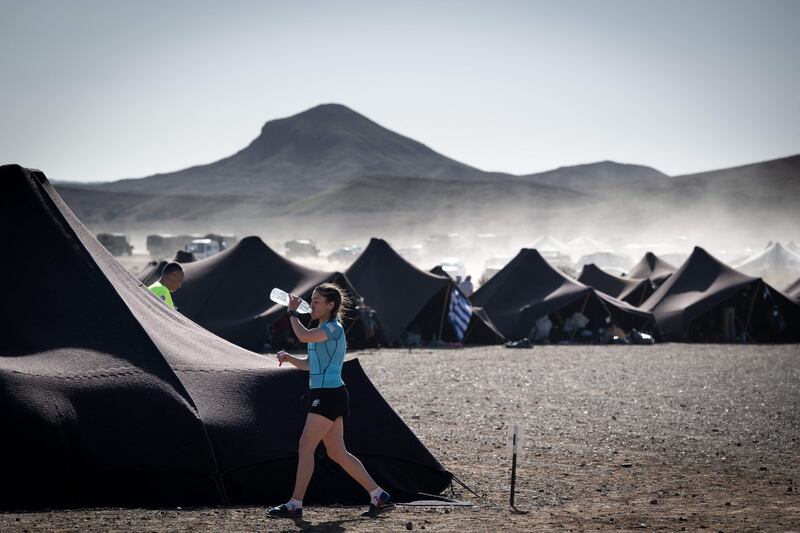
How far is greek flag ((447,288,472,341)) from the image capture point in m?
24.8

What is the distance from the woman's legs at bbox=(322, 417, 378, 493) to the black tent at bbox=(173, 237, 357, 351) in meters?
14.7

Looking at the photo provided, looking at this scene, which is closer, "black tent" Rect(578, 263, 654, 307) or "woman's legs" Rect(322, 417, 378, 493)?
"woman's legs" Rect(322, 417, 378, 493)

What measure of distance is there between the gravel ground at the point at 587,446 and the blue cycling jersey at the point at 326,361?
970 millimetres

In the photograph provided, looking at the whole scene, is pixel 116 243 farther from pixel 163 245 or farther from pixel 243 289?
pixel 243 289

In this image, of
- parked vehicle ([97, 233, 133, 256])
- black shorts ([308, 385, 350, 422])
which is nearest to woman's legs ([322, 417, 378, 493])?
black shorts ([308, 385, 350, 422])

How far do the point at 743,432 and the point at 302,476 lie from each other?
23.9ft

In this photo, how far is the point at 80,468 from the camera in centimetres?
740

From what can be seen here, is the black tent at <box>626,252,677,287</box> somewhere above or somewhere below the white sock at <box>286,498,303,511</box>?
above

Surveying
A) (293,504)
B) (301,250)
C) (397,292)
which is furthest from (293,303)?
(301,250)

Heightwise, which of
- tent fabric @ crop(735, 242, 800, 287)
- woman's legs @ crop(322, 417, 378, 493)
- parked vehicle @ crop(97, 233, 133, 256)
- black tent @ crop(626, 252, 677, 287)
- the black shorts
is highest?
parked vehicle @ crop(97, 233, 133, 256)

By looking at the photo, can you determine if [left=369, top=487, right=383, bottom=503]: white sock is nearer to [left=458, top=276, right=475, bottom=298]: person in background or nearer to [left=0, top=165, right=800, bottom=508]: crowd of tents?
[left=0, top=165, right=800, bottom=508]: crowd of tents

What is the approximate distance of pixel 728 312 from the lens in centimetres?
2734

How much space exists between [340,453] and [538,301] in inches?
765

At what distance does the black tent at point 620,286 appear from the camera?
3170cm
